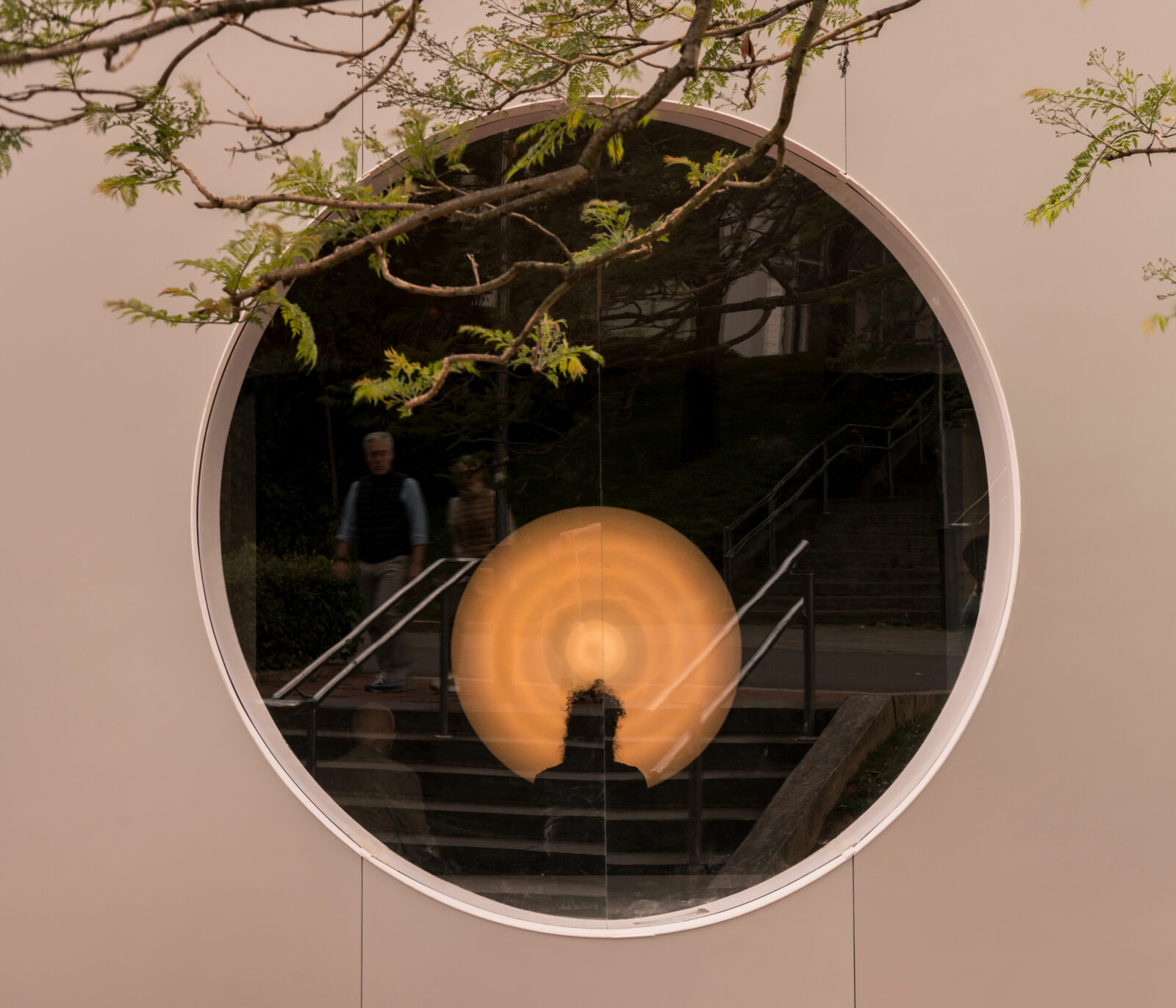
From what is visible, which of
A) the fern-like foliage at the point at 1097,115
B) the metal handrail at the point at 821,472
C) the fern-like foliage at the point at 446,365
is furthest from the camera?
the metal handrail at the point at 821,472

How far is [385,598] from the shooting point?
9.39ft

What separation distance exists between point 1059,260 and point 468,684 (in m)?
2.09

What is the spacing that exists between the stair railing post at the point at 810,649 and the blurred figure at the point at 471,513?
90 cm

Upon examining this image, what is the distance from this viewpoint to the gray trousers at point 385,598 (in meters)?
2.85

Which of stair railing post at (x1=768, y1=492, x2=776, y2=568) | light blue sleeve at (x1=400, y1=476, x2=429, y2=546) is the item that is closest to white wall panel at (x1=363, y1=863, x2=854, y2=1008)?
stair railing post at (x1=768, y1=492, x2=776, y2=568)

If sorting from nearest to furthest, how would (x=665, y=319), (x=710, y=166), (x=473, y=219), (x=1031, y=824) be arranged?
(x=473, y=219)
(x=710, y=166)
(x=1031, y=824)
(x=665, y=319)

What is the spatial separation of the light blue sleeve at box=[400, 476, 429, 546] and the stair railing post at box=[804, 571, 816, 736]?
1.15 meters

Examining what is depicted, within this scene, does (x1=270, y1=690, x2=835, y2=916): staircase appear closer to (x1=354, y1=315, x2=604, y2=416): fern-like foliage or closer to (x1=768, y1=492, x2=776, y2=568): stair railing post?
(x1=768, y1=492, x2=776, y2=568): stair railing post

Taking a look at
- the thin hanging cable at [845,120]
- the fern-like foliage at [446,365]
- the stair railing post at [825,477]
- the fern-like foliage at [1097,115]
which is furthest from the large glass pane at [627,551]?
the fern-like foliage at [446,365]

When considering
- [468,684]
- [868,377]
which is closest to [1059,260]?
[868,377]

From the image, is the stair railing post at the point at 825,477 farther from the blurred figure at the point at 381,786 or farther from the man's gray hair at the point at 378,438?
the blurred figure at the point at 381,786

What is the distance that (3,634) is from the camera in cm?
277

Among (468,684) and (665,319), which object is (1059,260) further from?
(468,684)

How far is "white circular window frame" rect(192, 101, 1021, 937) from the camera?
2613mm
